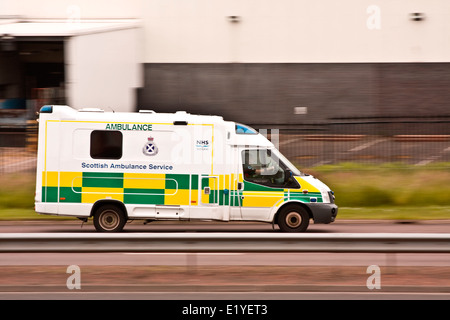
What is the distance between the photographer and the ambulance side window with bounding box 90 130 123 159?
14281 mm

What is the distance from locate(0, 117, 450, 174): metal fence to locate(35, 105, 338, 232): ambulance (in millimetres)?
6866

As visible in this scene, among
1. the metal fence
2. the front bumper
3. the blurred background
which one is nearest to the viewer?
the front bumper

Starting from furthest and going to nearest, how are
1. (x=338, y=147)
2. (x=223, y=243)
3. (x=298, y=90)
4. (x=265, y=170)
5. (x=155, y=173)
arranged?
1. (x=298, y=90)
2. (x=338, y=147)
3. (x=265, y=170)
4. (x=155, y=173)
5. (x=223, y=243)

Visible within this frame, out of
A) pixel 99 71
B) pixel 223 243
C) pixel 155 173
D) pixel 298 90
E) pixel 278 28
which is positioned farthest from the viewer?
pixel 298 90

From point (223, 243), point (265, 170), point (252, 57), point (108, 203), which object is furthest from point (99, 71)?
point (223, 243)

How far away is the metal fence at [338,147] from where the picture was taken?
2156 cm

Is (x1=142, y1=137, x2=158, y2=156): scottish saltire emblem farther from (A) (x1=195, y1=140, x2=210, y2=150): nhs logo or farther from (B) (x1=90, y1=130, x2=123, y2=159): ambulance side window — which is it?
(A) (x1=195, y1=140, x2=210, y2=150): nhs logo

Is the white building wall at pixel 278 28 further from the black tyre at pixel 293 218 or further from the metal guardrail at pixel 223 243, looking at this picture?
the metal guardrail at pixel 223 243

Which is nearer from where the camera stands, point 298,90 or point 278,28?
point 278,28

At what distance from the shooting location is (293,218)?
14391mm

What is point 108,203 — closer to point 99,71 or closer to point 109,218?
point 109,218

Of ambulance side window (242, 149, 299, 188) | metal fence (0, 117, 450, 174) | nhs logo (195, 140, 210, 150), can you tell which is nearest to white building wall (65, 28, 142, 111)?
metal fence (0, 117, 450, 174)

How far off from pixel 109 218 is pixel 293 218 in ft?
11.8

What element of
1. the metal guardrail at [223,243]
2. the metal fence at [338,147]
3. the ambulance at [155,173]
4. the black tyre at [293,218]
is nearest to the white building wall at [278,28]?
the metal fence at [338,147]
